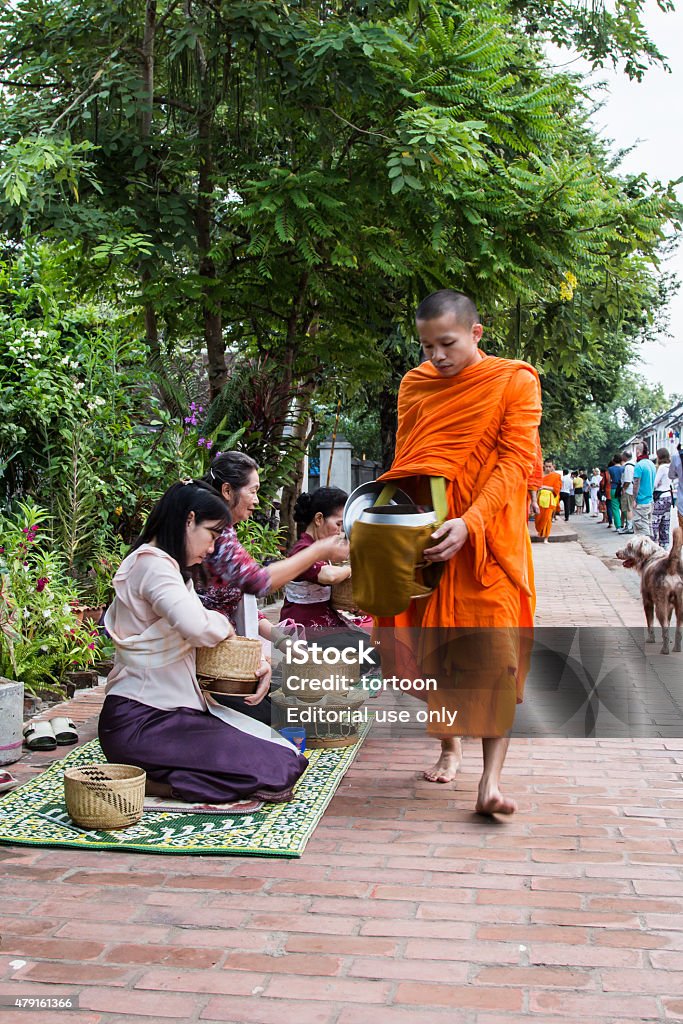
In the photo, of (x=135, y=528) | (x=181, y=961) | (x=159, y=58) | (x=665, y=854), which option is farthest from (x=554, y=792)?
(x=159, y=58)

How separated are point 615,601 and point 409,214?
530 cm

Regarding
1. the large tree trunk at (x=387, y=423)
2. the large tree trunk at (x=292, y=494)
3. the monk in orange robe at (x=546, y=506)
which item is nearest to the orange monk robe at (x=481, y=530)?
the large tree trunk at (x=292, y=494)

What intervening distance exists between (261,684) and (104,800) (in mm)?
922

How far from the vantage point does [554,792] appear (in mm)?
4746

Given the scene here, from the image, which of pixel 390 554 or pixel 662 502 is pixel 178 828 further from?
pixel 662 502

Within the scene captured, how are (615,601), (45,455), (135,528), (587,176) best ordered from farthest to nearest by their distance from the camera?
(615,601) < (587,176) < (135,528) < (45,455)

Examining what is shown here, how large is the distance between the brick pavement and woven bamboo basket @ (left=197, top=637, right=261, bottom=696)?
674 mm

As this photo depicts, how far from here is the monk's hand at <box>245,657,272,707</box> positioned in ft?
15.4

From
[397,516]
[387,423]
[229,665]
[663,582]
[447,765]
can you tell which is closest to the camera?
[397,516]

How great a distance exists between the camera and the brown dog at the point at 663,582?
820cm

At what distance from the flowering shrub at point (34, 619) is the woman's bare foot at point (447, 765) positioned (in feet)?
8.10

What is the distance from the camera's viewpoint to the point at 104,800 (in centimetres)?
406

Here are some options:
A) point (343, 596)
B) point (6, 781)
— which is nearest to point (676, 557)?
point (343, 596)

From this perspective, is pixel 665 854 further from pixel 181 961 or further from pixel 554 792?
pixel 181 961
